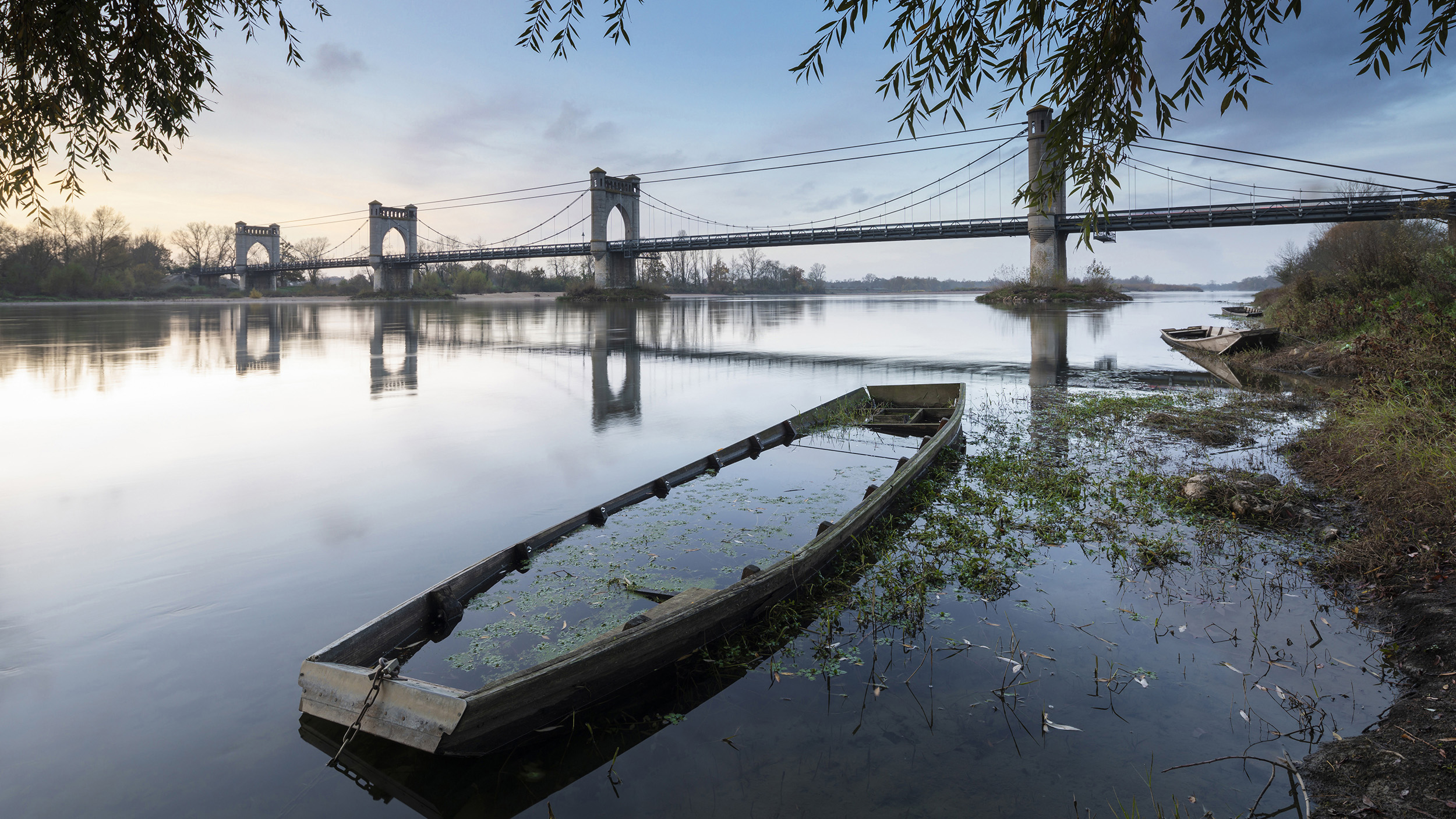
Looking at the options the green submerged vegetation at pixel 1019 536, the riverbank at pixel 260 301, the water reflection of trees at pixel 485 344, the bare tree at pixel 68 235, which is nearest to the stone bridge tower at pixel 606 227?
the riverbank at pixel 260 301

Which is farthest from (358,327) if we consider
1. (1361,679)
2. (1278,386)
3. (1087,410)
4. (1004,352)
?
(1361,679)

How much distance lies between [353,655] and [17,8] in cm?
403

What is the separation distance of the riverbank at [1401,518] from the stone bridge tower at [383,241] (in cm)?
8568

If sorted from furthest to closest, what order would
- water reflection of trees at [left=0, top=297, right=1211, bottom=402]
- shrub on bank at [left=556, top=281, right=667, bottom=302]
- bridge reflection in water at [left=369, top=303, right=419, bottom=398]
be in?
shrub on bank at [left=556, top=281, right=667, bottom=302] < water reflection of trees at [left=0, top=297, right=1211, bottom=402] < bridge reflection in water at [left=369, top=303, right=419, bottom=398]

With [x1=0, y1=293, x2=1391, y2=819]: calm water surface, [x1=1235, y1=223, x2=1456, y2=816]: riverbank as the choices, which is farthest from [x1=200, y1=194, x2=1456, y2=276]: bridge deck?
[x1=0, y1=293, x2=1391, y2=819]: calm water surface

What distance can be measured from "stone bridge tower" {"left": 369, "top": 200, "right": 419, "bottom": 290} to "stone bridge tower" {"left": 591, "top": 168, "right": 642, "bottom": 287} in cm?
2729

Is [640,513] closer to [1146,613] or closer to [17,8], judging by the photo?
[1146,613]

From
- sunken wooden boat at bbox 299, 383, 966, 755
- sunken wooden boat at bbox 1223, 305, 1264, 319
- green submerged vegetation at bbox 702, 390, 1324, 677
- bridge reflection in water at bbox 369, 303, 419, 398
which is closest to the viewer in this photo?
sunken wooden boat at bbox 299, 383, 966, 755

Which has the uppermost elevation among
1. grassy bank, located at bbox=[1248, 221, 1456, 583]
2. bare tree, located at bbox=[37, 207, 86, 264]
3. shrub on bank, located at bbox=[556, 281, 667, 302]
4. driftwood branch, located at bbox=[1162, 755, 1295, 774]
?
bare tree, located at bbox=[37, 207, 86, 264]

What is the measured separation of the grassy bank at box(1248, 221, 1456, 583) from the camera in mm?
5379

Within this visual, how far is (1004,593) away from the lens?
532 centimetres

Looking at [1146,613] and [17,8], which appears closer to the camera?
[17,8]

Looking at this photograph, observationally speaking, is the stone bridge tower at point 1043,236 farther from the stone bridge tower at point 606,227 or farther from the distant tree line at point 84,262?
the distant tree line at point 84,262

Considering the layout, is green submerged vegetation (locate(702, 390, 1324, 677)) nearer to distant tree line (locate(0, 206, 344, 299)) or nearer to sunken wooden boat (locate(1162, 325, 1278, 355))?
sunken wooden boat (locate(1162, 325, 1278, 355))
